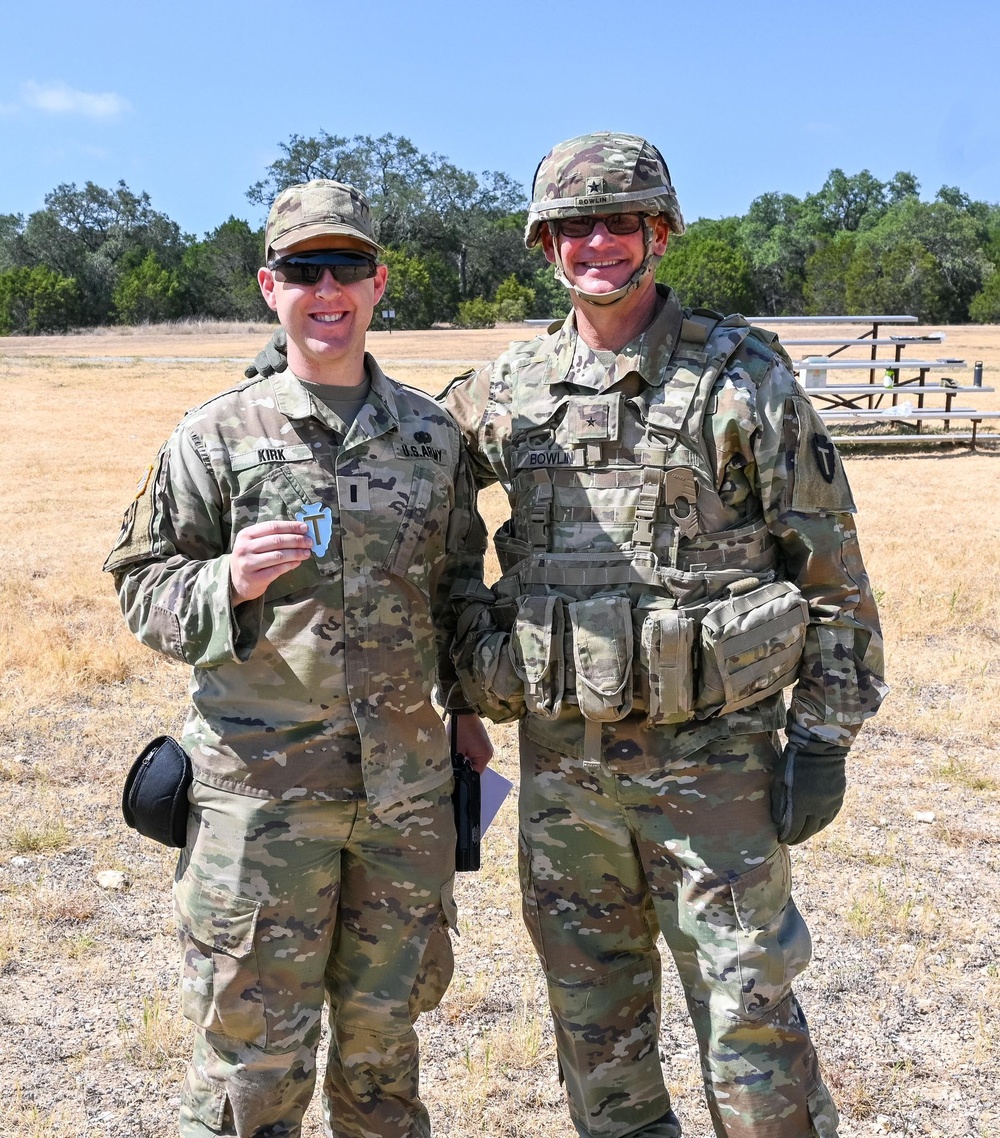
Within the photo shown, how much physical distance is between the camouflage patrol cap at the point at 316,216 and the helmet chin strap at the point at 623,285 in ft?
1.65

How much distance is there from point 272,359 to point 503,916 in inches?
100

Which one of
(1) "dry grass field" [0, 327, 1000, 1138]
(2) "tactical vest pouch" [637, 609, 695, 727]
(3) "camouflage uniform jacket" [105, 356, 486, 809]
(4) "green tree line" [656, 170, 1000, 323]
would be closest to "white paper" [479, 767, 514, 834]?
(3) "camouflage uniform jacket" [105, 356, 486, 809]

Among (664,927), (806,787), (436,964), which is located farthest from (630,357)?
(436,964)

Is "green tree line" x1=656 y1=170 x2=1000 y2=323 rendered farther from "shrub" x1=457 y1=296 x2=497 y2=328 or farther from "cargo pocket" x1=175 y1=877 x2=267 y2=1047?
"cargo pocket" x1=175 y1=877 x2=267 y2=1047

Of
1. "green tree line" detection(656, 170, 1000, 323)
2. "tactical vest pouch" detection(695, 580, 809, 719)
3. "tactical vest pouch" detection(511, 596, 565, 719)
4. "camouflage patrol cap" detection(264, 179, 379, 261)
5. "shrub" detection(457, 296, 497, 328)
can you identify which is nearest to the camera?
"camouflage patrol cap" detection(264, 179, 379, 261)

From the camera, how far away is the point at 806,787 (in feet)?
9.16

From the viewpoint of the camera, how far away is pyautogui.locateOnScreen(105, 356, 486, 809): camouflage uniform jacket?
8.77 ft

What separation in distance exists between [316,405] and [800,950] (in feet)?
5.69

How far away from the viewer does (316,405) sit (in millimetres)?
2719

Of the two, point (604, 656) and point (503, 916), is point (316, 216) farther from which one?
point (503, 916)

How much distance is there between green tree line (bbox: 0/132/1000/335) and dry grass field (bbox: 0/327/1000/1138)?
4187cm

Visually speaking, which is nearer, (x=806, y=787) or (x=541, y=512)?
(x=806, y=787)

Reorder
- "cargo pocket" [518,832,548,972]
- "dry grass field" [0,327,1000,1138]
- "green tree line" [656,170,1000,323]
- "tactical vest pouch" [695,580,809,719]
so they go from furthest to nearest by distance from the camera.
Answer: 1. "green tree line" [656,170,1000,323]
2. "dry grass field" [0,327,1000,1138]
3. "cargo pocket" [518,832,548,972]
4. "tactical vest pouch" [695,580,809,719]

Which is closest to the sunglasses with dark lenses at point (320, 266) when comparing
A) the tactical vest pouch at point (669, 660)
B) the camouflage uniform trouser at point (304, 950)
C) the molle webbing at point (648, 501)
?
the molle webbing at point (648, 501)
